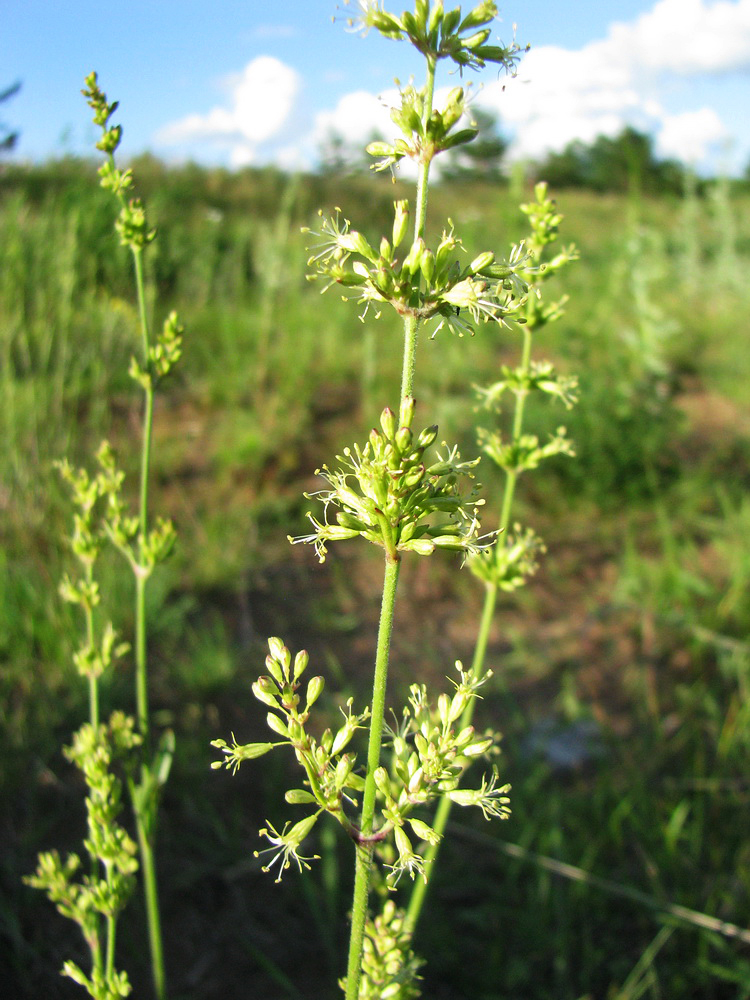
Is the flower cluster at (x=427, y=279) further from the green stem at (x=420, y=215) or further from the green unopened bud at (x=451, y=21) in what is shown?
the green unopened bud at (x=451, y=21)

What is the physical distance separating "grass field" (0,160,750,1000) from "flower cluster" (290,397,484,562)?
154 centimetres

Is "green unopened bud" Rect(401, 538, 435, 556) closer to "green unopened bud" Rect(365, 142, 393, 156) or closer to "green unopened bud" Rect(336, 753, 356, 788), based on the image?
"green unopened bud" Rect(336, 753, 356, 788)

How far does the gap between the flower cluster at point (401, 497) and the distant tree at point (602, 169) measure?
43.5 feet

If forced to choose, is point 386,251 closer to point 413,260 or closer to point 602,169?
point 413,260

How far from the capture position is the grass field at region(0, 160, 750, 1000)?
230 cm

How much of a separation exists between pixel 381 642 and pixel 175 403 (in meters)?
4.65

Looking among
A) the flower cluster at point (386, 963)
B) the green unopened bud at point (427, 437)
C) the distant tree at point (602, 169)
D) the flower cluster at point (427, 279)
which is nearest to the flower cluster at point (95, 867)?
the flower cluster at point (386, 963)

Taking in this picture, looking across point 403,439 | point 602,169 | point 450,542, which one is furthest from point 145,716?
point 602,169

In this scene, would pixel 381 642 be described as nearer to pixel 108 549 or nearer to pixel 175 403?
pixel 108 549

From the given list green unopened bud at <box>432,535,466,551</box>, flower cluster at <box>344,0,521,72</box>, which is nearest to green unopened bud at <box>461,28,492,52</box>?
flower cluster at <box>344,0,521,72</box>

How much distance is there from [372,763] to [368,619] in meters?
2.78

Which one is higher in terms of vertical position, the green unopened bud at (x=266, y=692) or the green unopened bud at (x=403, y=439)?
the green unopened bud at (x=403, y=439)

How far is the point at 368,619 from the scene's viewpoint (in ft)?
12.7

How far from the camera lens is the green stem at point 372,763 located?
105 cm
